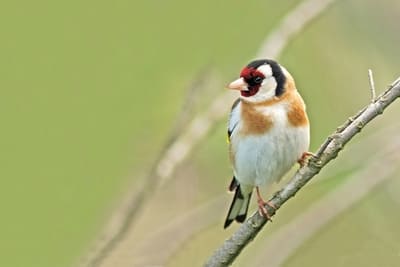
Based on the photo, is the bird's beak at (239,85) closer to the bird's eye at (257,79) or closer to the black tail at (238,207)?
the bird's eye at (257,79)

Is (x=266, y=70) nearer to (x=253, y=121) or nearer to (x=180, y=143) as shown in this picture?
(x=253, y=121)

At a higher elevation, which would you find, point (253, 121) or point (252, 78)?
point (252, 78)

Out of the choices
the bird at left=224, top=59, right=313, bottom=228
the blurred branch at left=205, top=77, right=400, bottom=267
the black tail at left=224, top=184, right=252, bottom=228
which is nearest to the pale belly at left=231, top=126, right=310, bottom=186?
the bird at left=224, top=59, right=313, bottom=228

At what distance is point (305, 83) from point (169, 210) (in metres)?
0.89

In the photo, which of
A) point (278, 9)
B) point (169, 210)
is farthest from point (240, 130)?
point (278, 9)

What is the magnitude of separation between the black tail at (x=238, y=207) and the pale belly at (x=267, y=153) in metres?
0.26

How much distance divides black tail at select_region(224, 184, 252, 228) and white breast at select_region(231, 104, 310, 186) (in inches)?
10.5

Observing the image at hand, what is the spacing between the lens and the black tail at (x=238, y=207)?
3.78m

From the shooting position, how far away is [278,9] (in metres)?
5.16

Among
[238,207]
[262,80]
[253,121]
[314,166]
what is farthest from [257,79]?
[314,166]

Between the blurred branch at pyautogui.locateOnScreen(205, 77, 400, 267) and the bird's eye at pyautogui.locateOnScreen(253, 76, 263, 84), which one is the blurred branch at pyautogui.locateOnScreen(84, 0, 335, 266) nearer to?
the bird's eye at pyautogui.locateOnScreen(253, 76, 263, 84)

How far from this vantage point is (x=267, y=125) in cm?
334

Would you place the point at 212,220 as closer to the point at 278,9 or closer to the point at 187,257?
the point at 187,257

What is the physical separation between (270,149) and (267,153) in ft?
0.07
